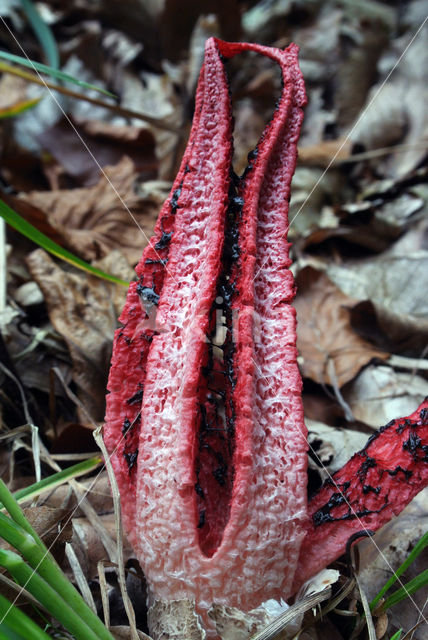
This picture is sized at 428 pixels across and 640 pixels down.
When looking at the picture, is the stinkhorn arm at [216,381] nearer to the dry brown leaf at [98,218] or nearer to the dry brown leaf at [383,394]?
the dry brown leaf at [383,394]

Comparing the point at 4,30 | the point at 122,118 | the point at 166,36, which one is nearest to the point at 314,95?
the point at 166,36

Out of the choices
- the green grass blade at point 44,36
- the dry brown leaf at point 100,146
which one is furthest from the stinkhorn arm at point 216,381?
the green grass blade at point 44,36

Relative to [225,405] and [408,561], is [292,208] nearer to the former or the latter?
[225,405]

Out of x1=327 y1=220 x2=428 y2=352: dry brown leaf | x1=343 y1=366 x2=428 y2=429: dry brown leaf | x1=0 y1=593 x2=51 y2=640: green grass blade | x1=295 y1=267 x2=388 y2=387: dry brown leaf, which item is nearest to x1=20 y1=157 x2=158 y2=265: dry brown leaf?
x1=295 y1=267 x2=388 y2=387: dry brown leaf

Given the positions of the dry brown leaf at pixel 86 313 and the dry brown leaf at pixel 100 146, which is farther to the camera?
A: the dry brown leaf at pixel 100 146

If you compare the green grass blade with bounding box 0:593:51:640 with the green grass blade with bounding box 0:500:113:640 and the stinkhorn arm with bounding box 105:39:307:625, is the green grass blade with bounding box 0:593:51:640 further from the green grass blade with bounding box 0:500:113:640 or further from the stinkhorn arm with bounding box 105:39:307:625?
the stinkhorn arm with bounding box 105:39:307:625

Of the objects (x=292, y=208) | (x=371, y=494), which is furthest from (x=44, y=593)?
(x=292, y=208)
